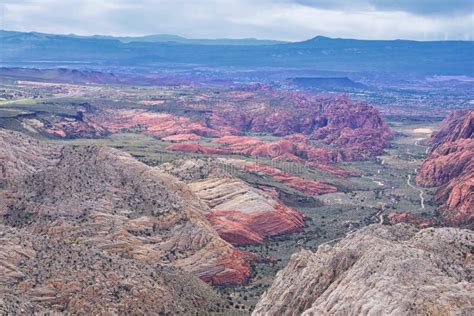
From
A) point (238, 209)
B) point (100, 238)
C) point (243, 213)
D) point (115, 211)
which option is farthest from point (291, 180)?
point (100, 238)

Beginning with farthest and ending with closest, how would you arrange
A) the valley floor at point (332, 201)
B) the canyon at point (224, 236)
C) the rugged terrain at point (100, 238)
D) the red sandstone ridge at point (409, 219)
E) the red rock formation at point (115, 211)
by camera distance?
the red sandstone ridge at point (409, 219) < the valley floor at point (332, 201) < the red rock formation at point (115, 211) < the rugged terrain at point (100, 238) < the canyon at point (224, 236)

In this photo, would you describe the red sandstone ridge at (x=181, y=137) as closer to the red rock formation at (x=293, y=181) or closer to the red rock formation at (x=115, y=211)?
the red rock formation at (x=293, y=181)

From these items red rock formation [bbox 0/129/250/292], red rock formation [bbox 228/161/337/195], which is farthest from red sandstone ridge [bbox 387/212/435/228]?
red rock formation [bbox 0/129/250/292]

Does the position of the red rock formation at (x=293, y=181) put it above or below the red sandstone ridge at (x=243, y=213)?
below

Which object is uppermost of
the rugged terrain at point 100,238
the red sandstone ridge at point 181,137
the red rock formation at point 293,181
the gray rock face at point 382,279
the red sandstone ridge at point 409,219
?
the gray rock face at point 382,279

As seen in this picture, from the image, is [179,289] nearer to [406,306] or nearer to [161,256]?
[161,256]

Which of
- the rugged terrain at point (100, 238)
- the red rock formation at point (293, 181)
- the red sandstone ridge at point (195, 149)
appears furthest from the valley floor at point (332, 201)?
the rugged terrain at point (100, 238)
